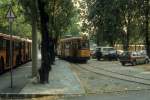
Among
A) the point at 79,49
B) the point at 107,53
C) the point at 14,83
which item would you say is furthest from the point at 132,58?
the point at 14,83

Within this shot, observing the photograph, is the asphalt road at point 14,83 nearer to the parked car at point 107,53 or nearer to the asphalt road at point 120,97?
the asphalt road at point 120,97

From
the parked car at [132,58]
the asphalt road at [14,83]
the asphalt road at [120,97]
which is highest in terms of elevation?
the parked car at [132,58]

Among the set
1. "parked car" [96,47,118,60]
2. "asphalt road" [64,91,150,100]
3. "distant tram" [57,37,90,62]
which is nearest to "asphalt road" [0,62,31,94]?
"asphalt road" [64,91,150,100]

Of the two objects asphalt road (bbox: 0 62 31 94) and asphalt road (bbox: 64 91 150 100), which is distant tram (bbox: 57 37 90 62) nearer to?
asphalt road (bbox: 0 62 31 94)

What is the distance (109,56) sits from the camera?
218ft

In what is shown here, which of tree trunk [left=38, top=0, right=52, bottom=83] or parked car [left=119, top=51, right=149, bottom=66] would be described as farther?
parked car [left=119, top=51, right=149, bottom=66]

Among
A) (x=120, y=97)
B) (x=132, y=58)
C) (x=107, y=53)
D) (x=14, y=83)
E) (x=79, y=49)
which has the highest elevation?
(x=79, y=49)

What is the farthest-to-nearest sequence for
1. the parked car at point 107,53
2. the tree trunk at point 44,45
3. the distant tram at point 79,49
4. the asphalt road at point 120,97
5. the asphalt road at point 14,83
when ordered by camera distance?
the parked car at point 107,53
the distant tram at point 79,49
the tree trunk at point 44,45
the asphalt road at point 14,83
the asphalt road at point 120,97

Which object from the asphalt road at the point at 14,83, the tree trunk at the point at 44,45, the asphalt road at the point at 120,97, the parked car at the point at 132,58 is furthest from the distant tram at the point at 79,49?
the asphalt road at the point at 120,97

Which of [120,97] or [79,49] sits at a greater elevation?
[79,49]

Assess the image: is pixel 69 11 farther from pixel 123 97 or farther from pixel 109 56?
pixel 123 97

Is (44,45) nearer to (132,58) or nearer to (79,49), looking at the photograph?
(132,58)

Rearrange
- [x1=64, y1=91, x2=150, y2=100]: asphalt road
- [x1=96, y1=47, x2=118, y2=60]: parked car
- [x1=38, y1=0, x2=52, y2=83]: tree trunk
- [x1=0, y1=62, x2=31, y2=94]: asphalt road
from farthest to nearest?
1. [x1=96, y1=47, x2=118, y2=60]: parked car
2. [x1=38, y1=0, x2=52, y2=83]: tree trunk
3. [x1=0, y1=62, x2=31, y2=94]: asphalt road
4. [x1=64, y1=91, x2=150, y2=100]: asphalt road

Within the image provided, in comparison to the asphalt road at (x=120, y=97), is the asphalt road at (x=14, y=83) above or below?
above
